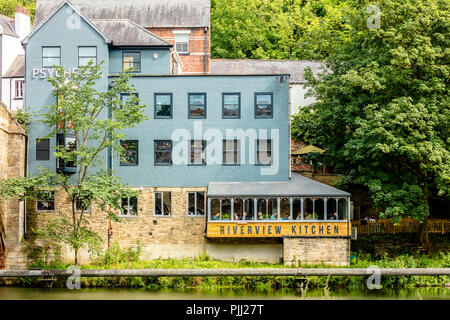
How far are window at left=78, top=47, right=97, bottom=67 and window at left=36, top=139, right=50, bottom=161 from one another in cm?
442

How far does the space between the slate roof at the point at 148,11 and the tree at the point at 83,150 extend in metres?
16.5

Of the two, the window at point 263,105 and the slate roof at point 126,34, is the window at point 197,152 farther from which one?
the slate roof at point 126,34

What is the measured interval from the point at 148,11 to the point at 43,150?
1867 cm

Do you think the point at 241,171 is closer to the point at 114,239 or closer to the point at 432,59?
the point at 114,239

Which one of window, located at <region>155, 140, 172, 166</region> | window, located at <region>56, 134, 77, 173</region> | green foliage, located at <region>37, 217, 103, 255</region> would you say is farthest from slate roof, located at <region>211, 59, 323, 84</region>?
green foliage, located at <region>37, 217, 103, 255</region>

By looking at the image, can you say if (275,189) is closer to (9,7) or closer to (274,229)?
(274,229)

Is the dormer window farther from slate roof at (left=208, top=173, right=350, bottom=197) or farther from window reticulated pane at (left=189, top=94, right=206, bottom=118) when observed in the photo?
slate roof at (left=208, top=173, right=350, bottom=197)

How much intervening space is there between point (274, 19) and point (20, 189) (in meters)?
34.5

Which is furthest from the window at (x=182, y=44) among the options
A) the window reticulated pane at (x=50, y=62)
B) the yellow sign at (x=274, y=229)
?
the yellow sign at (x=274, y=229)

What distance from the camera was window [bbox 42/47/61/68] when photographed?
1407 inches

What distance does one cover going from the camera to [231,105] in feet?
117

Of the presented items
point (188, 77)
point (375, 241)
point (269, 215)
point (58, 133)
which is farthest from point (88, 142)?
point (375, 241)

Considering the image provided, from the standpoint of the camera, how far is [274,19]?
196ft

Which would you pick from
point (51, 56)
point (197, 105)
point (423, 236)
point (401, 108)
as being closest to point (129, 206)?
point (197, 105)
